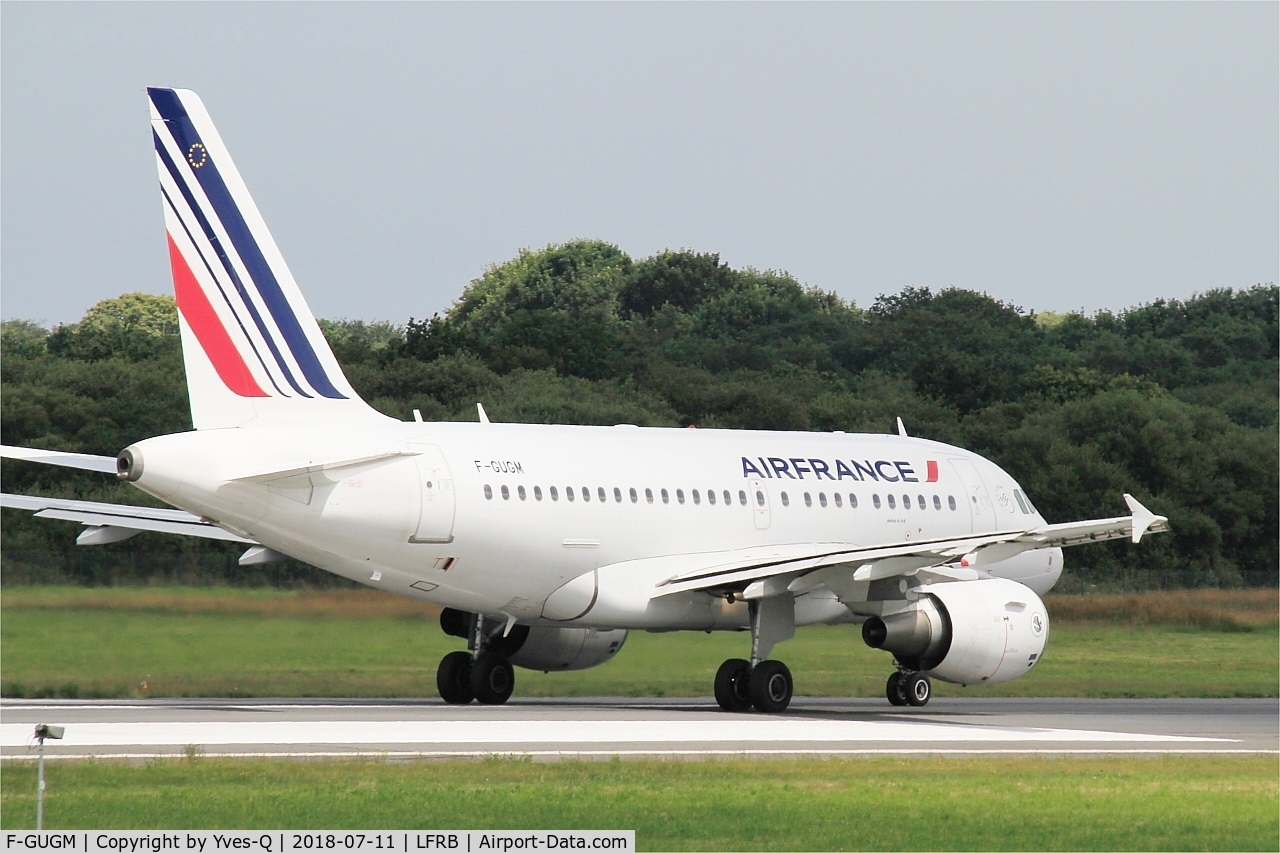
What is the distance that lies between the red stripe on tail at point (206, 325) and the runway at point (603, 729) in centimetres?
405

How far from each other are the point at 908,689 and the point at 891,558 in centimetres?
405

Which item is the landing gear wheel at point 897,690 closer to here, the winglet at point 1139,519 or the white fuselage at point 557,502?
the white fuselage at point 557,502

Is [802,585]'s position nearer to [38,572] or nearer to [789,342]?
[38,572]

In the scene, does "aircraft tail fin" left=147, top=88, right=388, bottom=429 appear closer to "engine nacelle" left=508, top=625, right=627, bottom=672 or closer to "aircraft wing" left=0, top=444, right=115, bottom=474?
"aircraft wing" left=0, top=444, right=115, bottom=474

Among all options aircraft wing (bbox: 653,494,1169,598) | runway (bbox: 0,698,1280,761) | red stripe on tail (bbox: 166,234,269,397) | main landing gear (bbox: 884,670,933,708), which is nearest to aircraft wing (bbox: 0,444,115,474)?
red stripe on tail (bbox: 166,234,269,397)

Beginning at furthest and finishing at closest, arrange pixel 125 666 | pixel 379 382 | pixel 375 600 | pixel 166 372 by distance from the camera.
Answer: pixel 379 382 → pixel 166 372 → pixel 375 600 → pixel 125 666

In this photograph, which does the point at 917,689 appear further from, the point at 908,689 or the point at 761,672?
the point at 761,672

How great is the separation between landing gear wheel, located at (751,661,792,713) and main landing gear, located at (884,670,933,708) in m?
2.76

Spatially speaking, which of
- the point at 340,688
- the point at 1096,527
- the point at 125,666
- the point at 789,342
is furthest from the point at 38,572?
the point at 789,342

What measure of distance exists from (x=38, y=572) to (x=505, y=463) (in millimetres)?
8887

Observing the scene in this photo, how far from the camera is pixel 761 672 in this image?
26547 mm

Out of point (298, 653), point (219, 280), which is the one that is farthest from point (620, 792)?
point (298, 653)

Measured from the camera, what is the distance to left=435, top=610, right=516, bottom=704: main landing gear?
28.6 metres

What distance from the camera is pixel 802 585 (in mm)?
26547
